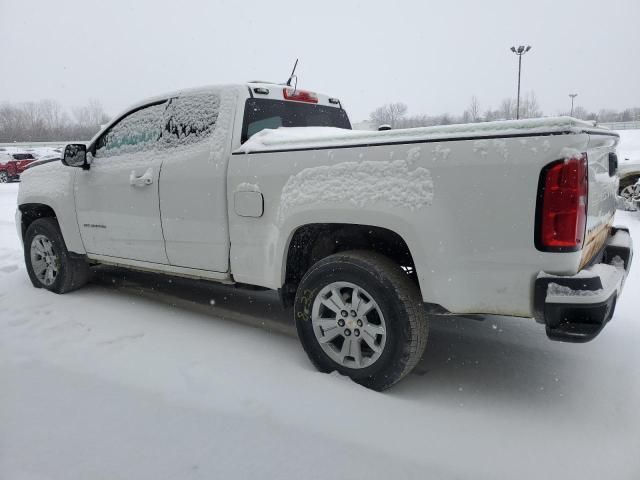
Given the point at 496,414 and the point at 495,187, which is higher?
the point at 495,187

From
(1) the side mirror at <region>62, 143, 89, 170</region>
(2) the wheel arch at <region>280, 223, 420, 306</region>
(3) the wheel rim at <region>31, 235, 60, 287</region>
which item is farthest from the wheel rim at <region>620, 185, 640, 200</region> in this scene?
(3) the wheel rim at <region>31, 235, 60, 287</region>

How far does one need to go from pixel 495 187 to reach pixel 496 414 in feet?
4.09

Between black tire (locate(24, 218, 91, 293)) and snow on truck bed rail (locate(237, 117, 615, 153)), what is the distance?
2.56m

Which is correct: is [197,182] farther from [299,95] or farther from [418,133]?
[418,133]

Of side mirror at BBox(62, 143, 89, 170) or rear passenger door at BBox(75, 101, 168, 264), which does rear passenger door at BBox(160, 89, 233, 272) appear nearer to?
rear passenger door at BBox(75, 101, 168, 264)

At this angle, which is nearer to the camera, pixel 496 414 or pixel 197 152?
pixel 496 414

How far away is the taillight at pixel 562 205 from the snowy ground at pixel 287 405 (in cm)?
99

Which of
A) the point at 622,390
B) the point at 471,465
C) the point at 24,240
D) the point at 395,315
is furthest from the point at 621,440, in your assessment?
the point at 24,240

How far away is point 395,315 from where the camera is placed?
2.59 m

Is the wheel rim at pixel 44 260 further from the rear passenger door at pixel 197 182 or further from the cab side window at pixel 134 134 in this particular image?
the rear passenger door at pixel 197 182

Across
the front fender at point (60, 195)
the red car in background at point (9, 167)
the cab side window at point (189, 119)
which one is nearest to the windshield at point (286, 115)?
the cab side window at point (189, 119)

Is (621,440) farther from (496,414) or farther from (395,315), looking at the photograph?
(395,315)

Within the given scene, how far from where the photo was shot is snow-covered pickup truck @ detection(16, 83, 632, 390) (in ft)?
7.24

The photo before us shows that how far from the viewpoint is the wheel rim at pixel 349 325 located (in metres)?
2.72
